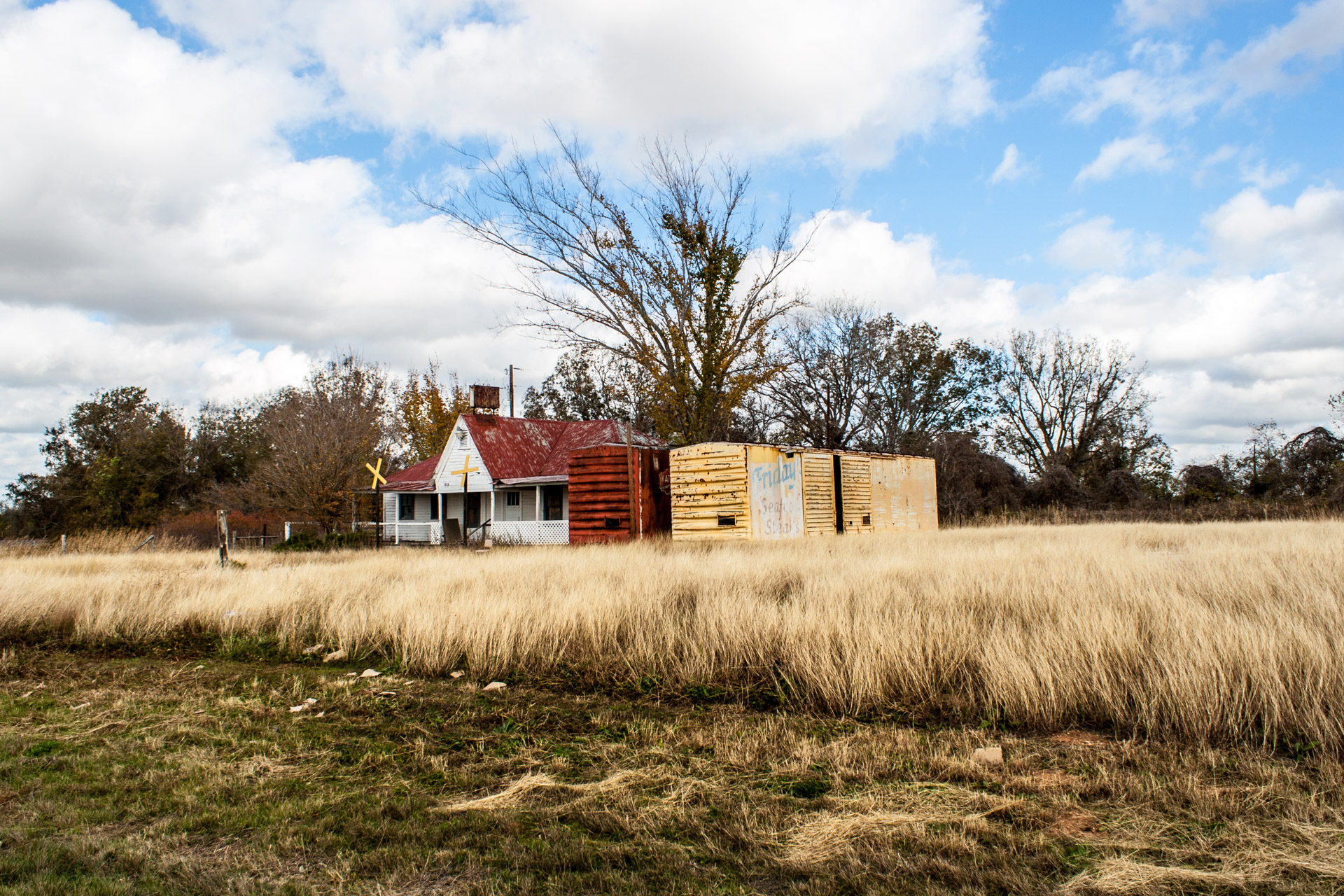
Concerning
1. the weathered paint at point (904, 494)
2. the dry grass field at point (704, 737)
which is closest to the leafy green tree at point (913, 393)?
the weathered paint at point (904, 494)

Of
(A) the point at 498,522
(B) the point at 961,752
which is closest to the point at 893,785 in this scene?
(B) the point at 961,752

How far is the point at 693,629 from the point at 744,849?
3.83 m

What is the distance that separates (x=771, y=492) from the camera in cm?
1870

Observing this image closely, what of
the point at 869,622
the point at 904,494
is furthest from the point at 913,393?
the point at 869,622

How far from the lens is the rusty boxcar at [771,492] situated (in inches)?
706

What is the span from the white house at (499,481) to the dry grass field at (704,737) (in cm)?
2027

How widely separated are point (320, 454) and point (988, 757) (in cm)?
3410

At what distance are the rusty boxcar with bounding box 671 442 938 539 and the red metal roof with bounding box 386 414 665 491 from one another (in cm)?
930

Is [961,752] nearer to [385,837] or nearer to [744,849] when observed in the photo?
[744,849]

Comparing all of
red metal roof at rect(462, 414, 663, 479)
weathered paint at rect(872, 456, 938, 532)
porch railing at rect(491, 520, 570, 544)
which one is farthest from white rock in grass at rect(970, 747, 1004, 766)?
red metal roof at rect(462, 414, 663, 479)

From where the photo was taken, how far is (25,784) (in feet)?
12.7

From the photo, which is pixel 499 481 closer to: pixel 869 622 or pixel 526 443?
pixel 526 443

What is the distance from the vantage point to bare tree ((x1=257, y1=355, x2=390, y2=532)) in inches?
1298

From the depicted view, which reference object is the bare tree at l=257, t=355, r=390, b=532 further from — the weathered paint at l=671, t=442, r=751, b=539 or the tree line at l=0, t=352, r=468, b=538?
the weathered paint at l=671, t=442, r=751, b=539
